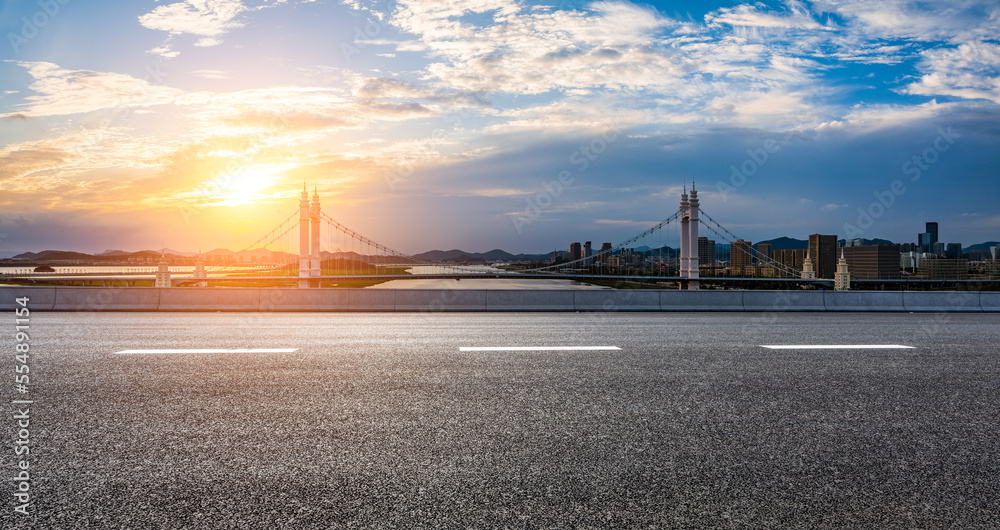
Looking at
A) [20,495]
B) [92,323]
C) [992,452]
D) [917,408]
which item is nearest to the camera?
[20,495]

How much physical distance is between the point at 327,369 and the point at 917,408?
606 cm

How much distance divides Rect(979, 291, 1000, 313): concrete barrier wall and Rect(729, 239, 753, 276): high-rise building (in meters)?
23.5

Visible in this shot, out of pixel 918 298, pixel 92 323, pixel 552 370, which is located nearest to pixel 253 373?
pixel 552 370

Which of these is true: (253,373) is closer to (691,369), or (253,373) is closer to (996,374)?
(691,369)

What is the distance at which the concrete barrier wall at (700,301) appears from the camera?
1822 cm

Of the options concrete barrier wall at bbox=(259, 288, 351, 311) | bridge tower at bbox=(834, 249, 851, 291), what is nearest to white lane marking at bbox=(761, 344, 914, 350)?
concrete barrier wall at bbox=(259, 288, 351, 311)

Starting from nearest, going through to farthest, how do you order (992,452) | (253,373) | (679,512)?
(679,512) < (992,452) < (253,373)

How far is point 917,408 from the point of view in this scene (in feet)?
18.1

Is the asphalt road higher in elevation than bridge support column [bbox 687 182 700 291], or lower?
lower

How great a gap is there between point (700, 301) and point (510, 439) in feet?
49.7

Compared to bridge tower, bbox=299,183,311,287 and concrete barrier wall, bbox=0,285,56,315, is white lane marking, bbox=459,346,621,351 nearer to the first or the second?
concrete barrier wall, bbox=0,285,56,315

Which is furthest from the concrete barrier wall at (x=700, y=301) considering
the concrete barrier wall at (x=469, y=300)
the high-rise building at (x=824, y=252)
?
the high-rise building at (x=824, y=252)

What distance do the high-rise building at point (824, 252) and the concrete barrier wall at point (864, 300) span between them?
40.1 meters

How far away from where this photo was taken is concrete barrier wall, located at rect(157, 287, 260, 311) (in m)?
17.3
